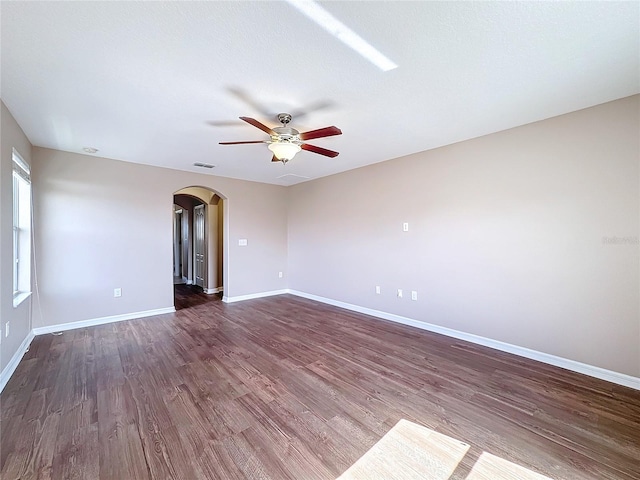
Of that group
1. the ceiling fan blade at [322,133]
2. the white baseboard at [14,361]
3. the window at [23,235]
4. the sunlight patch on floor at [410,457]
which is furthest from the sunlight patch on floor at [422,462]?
the window at [23,235]

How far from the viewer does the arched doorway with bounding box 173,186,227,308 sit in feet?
20.7

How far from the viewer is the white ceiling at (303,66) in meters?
1.52

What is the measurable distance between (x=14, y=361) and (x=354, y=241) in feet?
14.7

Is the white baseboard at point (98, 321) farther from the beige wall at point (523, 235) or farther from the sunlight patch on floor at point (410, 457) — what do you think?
the sunlight patch on floor at point (410, 457)

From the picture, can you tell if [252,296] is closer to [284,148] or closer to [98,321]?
[98,321]

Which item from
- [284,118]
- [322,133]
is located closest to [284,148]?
[284,118]

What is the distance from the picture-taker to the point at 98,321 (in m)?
4.14

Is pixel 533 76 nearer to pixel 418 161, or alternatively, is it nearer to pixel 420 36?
pixel 420 36

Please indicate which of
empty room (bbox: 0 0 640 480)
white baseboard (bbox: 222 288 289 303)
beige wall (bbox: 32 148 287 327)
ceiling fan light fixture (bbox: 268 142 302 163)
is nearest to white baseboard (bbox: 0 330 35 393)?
empty room (bbox: 0 0 640 480)

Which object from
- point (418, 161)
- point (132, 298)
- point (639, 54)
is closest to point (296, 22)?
point (639, 54)

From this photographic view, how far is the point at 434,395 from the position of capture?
2.30 metres

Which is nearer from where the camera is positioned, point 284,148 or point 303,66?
point 303,66

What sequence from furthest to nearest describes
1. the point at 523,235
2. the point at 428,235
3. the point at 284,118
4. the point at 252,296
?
the point at 252,296, the point at 428,235, the point at 523,235, the point at 284,118

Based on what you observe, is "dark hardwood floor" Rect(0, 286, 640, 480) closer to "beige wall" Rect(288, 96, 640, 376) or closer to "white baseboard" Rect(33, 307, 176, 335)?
"white baseboard" Rect(33, 307, 176, 335)
